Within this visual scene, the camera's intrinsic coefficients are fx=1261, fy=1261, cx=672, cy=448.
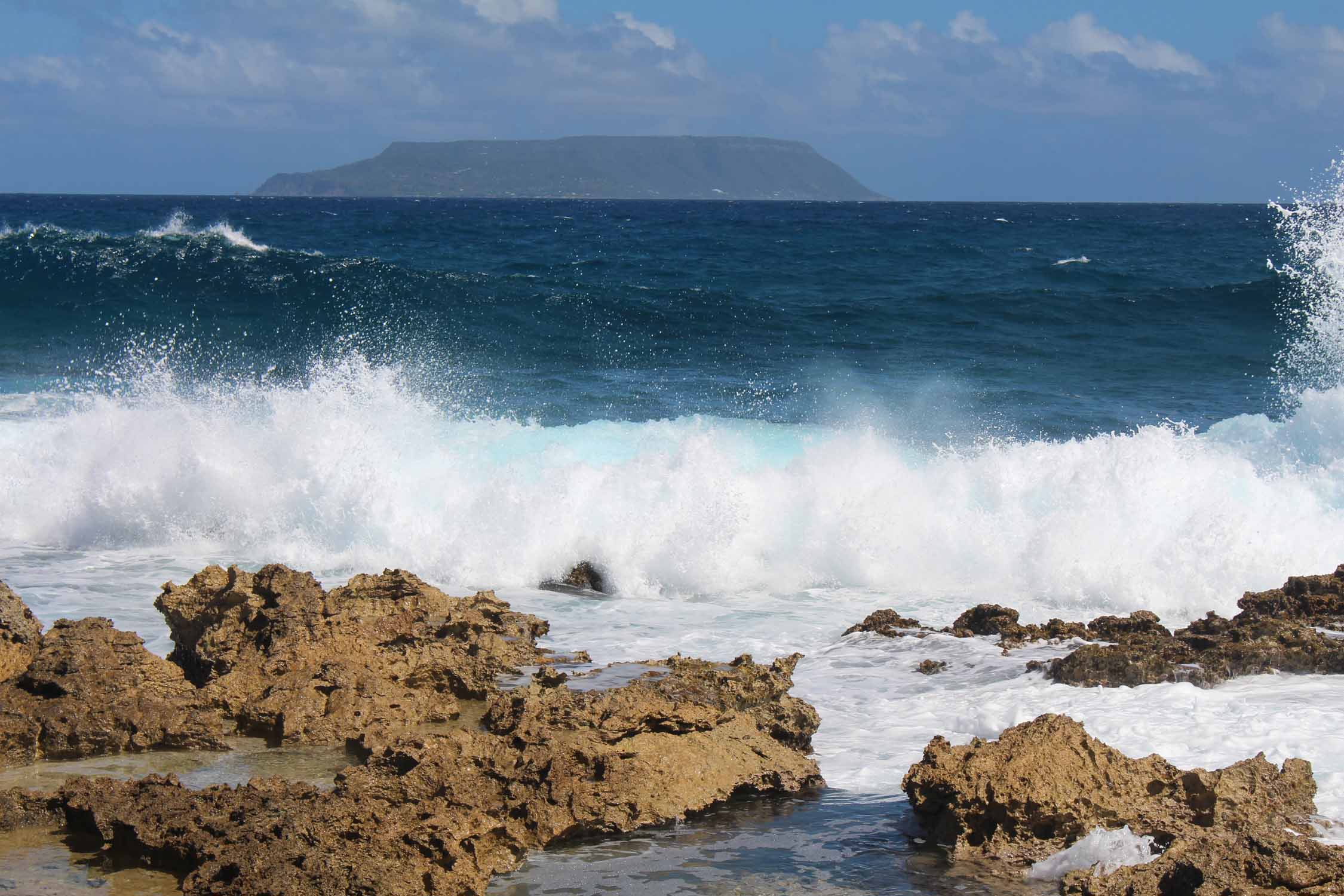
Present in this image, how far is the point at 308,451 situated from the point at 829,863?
806cm

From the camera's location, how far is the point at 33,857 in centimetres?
439

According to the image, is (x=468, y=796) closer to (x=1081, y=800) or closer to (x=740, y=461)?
(x=1081, y=800)

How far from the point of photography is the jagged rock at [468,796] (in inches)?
165

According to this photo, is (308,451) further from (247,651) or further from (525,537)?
(247,651)

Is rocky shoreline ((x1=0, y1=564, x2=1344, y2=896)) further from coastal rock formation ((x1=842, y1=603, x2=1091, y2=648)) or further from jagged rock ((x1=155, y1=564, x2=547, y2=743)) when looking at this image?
coastal rock formation ((x1=842, y1=603, x2=1091, y2=648))

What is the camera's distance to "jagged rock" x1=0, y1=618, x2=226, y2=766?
5.59 m

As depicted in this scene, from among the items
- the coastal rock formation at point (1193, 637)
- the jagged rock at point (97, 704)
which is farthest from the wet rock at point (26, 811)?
the coastal rock formation at point (1193, 637)

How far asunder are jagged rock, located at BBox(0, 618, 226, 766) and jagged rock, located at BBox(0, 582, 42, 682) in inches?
1.7

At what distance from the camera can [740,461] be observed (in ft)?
42.7

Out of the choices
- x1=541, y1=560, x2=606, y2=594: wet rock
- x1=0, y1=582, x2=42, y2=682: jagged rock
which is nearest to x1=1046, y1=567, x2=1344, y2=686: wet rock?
x1=541, y1=560, x2=606, y2=594: wet rock

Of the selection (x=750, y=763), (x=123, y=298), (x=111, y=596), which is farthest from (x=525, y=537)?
(x=123, y=298)

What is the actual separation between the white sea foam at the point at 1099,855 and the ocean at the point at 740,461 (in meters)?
0.45

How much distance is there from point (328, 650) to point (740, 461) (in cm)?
694

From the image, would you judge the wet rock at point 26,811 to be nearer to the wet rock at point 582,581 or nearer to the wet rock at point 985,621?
the wet rock at point 985,621
